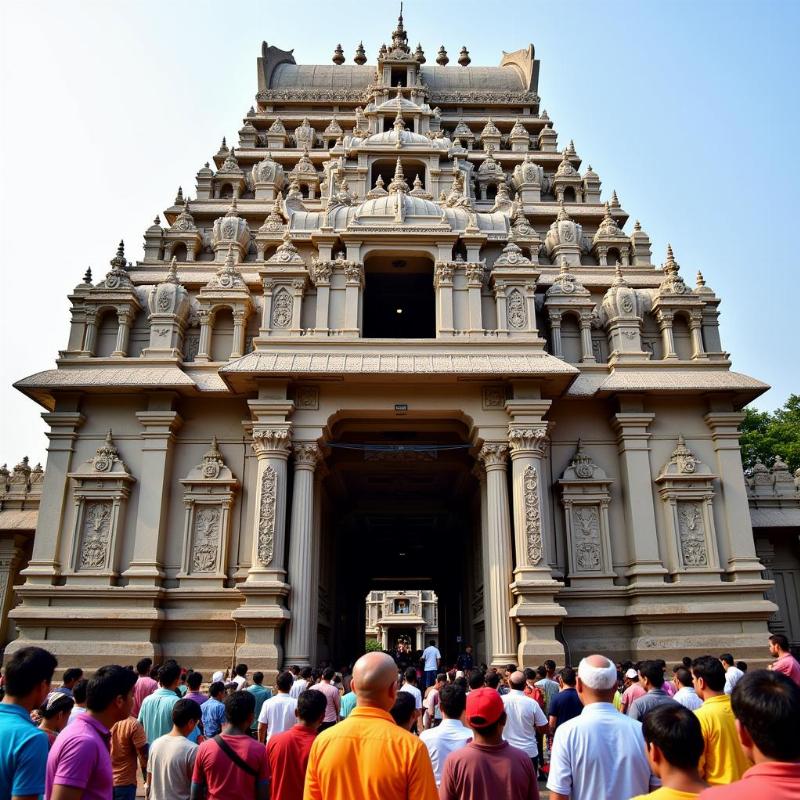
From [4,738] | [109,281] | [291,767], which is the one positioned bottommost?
[291,767]

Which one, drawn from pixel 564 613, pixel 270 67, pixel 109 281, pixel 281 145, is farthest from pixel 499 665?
pixel 270 67

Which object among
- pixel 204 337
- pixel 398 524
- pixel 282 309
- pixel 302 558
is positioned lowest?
pixel 302 558

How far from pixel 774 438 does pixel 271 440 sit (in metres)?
31.8

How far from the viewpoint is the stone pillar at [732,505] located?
1875 centimetres

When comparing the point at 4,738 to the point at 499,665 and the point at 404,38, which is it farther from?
the point at 404,38

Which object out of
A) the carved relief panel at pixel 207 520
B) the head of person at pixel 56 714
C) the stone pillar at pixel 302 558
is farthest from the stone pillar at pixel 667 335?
the head of person at pixel 56 714

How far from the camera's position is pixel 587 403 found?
20766 millimetres

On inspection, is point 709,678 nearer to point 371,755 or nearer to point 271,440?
point 371,755

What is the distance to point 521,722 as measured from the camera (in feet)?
26.2

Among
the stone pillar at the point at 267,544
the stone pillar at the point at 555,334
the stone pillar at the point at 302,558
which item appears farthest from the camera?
the stone pillar at the point at 555,334

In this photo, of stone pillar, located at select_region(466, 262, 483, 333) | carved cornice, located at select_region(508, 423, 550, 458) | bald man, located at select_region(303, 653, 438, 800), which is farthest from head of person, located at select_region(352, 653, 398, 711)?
stone pillar, located at select_region(466, 262, 483, 333)

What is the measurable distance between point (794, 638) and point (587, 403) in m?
10.8

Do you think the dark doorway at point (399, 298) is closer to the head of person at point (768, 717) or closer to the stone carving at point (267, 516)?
the stone carving at point (267, 516)

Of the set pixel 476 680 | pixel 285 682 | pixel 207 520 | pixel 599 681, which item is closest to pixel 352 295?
pixel 207 520
